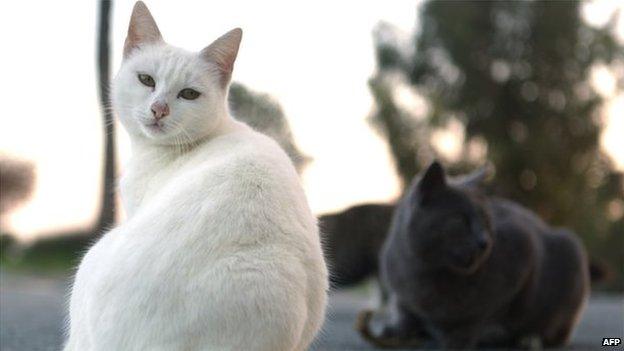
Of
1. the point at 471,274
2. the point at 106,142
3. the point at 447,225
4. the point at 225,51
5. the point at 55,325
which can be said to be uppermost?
the point at 225,51

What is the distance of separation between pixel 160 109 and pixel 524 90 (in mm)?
9941

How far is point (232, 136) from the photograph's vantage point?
1832 millimetres

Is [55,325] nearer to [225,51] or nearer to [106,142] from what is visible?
[106,142]

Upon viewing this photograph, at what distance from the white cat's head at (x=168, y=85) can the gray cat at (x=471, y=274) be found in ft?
4.88

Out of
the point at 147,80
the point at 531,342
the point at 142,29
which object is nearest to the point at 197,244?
the point at 147,80

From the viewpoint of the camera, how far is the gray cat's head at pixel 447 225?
3.12 meters

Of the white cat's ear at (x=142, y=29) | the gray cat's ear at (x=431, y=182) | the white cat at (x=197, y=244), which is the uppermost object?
the white cat's ear at (x=142, y=29)

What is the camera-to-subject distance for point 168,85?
5.88 feet

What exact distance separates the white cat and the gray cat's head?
147 cm

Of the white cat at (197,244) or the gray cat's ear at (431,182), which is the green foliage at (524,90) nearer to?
the gray cat's ear at (431,182)

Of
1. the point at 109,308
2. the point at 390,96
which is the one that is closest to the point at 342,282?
the point at 109,308

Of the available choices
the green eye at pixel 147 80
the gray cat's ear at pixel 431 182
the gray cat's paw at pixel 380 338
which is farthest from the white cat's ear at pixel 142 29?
the gray cat's paw at pixel 380 338

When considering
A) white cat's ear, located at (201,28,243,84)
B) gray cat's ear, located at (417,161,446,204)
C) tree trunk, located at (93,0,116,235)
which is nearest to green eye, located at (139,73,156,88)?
white cat's ear, located at (201,28,243,84)

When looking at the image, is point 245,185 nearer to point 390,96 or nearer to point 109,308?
point 109,308
